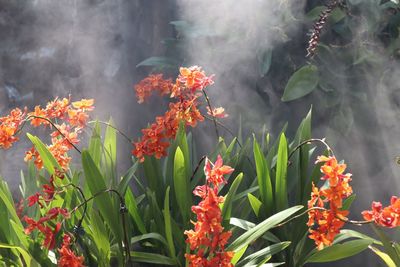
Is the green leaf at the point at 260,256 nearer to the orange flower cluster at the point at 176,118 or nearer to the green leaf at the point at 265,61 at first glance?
the orange flower cluster at the point at 176,118

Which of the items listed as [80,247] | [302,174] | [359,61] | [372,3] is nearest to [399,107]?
[359,61]

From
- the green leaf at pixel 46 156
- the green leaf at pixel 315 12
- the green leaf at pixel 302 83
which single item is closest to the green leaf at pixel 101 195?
the green leaf at pixel 46 156

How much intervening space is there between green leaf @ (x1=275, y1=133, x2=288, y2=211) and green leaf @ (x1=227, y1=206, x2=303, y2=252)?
8.1 inches

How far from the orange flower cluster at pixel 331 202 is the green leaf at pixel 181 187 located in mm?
490

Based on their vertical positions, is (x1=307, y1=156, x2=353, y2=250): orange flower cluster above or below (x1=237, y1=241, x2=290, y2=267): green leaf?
above

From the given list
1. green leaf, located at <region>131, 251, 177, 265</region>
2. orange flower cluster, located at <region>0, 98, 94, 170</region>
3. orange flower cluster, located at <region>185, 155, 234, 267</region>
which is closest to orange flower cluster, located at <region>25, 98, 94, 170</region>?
orange flower cluster, located at <region>0, 98, 94, 170</region>

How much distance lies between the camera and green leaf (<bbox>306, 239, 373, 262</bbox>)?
2.08 m

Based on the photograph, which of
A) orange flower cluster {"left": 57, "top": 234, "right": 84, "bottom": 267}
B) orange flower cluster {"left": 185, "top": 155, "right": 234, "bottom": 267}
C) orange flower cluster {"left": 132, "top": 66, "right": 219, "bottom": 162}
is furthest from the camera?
orange flower cluster {"left": 132, "top": 66, "right": 219, "bottom": 162}

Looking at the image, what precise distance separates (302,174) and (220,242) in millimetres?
676

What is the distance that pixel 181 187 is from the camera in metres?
2.16

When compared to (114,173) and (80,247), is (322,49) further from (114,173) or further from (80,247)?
(80,247)

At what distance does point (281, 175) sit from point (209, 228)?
1.98ft

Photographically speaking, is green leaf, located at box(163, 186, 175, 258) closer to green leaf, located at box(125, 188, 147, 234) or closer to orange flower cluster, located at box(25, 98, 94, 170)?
green leaf, located at box(125, 188, 147, 234)

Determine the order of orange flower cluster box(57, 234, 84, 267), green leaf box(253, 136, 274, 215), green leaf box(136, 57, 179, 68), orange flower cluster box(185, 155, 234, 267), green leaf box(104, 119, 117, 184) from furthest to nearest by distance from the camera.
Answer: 1. green leaf box(136, 57, 179, 68)
2. green leaf box(104, 119, 117, 184)
3. green leaf box(253, 136, 274, 215)
4. orange flower cluster box(57, 234, 84, 267)
5. orange flower cluster box(185, 155, 234, 267)
